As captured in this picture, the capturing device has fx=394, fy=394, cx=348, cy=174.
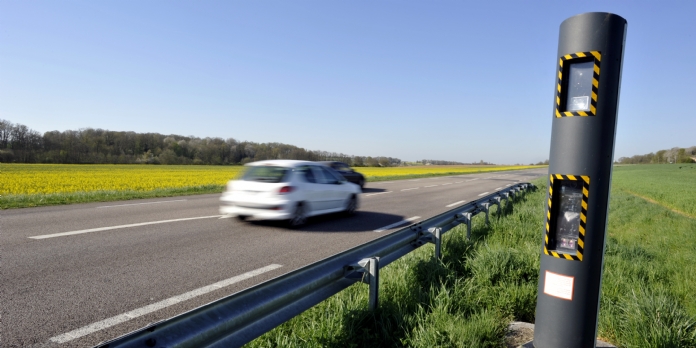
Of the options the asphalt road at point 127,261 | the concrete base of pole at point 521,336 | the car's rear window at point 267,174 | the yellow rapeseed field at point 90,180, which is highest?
the car's rear window at point 267,174

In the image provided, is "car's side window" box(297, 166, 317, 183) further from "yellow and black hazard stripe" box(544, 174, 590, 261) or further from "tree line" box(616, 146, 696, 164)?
"tree line" box(616, 146, 696, 164)

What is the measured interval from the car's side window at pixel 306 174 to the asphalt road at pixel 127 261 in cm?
111

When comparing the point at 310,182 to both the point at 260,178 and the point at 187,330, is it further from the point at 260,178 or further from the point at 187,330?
the point at 187,330

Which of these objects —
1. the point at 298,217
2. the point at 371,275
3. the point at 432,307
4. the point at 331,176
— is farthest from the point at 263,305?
the point at 331,176

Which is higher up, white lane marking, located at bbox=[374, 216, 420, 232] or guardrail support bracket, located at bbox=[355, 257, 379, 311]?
guardrail support bracket, located at bbox=[355, 257, 379, 311]

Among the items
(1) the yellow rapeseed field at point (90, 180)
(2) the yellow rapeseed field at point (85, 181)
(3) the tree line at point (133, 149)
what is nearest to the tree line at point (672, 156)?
(3) the tree line at point (133, 149)

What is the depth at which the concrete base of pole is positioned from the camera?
270 centimetres

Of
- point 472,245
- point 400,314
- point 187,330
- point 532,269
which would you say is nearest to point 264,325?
point 187,330

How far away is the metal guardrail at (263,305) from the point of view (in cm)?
170

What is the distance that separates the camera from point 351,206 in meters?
Result: 11.1

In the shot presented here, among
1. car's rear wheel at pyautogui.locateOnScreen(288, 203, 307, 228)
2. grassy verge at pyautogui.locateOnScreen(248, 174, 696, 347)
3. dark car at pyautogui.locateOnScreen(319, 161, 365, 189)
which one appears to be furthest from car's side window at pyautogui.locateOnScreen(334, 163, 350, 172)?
grassy verge at pyautogui.locateOnScreen(248, 174, 696, 347)

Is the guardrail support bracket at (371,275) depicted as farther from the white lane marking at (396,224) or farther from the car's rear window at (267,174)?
the car's rear window at (267,174)

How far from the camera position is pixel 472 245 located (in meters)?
5.78

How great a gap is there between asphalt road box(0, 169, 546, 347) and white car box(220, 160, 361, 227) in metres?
0.35
